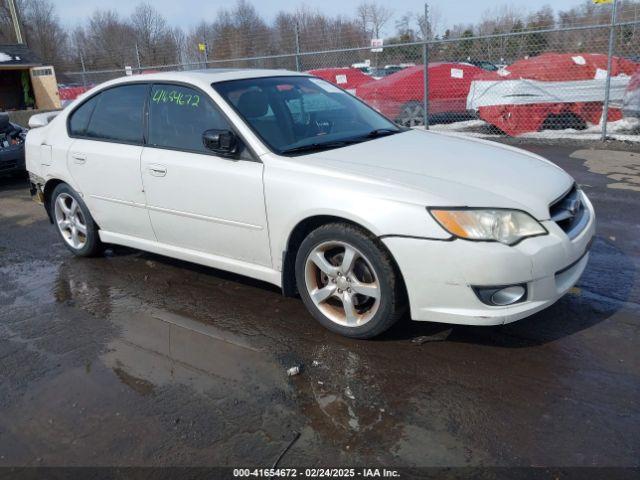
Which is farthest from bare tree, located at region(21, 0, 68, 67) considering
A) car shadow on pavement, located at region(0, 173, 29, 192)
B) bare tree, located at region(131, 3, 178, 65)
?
car shadow on pavement, located at region(0, 173, 29, 192)

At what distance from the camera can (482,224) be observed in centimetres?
298

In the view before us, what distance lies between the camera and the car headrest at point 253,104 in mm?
3926

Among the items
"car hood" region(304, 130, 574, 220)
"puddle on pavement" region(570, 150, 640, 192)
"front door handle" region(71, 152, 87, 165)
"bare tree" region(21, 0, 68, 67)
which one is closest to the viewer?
"car hood" region(304, 130, 574, 220)

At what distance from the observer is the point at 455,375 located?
121 inches

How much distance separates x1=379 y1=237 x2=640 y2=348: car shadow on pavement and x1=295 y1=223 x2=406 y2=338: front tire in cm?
23

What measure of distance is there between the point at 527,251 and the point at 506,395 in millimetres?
749

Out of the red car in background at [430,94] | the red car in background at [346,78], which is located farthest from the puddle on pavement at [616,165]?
the red car in background at [346,78]

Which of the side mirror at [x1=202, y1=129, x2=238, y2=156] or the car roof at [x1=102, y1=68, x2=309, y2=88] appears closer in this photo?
the side mirror at [x1=202, y1=129, x2=238, y2=156]

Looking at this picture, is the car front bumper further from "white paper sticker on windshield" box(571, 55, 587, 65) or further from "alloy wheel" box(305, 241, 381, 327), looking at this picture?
"white paper sticker on windshield" box(571, 55, 587, 65)

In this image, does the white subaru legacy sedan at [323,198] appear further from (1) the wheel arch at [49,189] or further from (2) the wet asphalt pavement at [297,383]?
(2) the wet asphalt pavement at [297,383]

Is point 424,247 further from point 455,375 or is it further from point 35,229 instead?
point 35,229

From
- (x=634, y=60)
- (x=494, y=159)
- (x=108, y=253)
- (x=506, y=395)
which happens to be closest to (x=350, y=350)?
(x=506, y=395)

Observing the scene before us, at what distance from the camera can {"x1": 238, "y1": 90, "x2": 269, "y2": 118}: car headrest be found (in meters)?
3.93

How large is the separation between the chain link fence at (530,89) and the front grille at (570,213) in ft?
21.7
